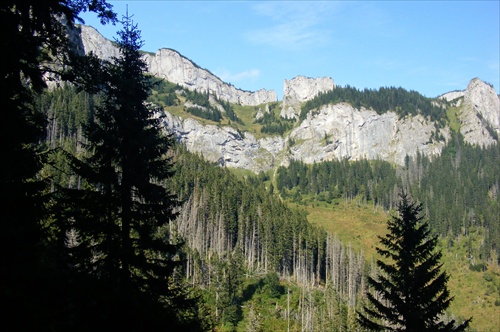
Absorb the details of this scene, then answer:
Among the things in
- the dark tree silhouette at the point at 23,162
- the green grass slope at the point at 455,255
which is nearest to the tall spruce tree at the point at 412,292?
the dark tree silhouette at the point at 23,162

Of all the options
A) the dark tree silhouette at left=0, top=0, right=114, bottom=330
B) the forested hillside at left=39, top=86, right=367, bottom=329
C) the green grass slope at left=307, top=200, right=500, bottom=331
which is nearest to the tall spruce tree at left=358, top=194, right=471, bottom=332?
the dark tree silhouette at left=0, top=0, right=114, bottom=330

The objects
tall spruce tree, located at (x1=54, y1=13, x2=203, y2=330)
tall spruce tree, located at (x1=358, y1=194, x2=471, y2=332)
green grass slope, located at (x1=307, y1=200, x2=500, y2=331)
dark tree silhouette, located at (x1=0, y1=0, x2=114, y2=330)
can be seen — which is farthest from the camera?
green grass slope, located at (x1=307, y1=200, x2=500, y2=331)

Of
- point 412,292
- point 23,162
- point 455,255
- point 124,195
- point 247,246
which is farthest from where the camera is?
point 455,255

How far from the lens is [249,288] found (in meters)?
83.5

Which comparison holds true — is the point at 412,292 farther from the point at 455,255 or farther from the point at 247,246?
the point at 455,255

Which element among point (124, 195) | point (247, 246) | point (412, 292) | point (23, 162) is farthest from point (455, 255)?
point (23, 162)

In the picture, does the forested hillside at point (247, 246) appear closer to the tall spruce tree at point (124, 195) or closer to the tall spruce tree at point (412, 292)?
the tall spruce tree at point (412, 292)

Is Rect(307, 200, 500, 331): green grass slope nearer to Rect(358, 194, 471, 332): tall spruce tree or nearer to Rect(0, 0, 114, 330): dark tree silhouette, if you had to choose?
Rect(358, 194, 471, 332): tall spruce tree

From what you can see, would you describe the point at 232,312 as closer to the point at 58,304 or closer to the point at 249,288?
the point at 249,288

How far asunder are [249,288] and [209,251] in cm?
2129

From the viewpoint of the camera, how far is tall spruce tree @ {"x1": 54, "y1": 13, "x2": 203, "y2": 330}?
1389 cm

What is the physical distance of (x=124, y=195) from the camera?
1509 cm

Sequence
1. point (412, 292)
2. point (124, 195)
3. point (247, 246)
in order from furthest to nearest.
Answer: point (247, 246) < point (412, 292) < point (124, 195)

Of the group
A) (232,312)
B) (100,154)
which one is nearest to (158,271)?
(100,154)
